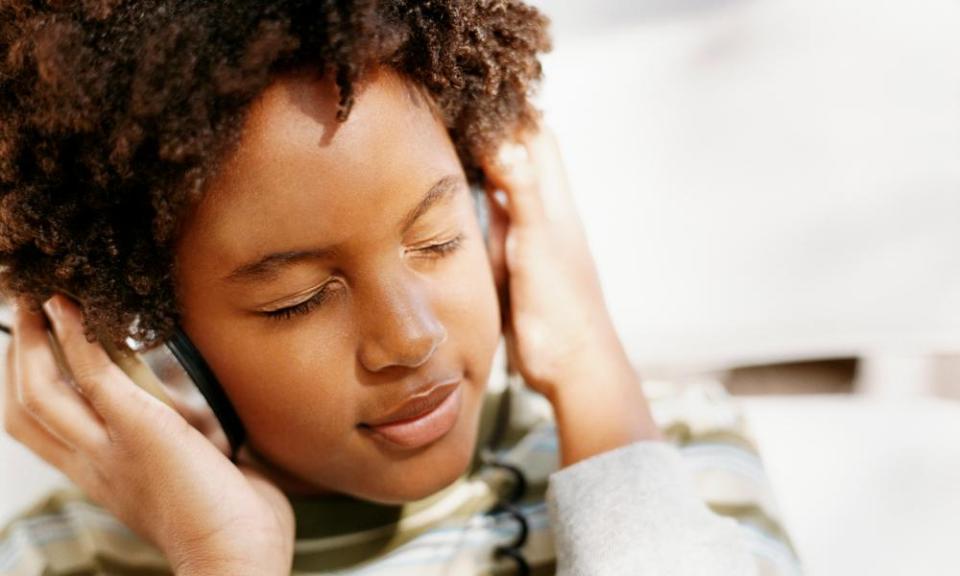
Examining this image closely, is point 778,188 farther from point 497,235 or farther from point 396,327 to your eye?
point 396,327

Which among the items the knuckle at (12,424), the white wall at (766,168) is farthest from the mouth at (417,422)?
the white wall at (766,168)

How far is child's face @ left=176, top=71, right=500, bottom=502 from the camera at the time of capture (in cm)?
70

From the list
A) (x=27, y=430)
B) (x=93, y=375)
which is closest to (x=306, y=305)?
(x=93, y=375)

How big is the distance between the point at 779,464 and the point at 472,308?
533 mm

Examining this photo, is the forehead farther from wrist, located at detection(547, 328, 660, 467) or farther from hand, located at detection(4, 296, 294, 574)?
wrist, located at detection(547, 328, 660, 467)

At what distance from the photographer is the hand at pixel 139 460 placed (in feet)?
2.61

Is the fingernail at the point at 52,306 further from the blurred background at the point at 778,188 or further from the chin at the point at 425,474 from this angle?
the blurred background at the point at 778,188

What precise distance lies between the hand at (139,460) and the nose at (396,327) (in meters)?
0.17

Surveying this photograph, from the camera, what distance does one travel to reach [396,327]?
2.39 feet

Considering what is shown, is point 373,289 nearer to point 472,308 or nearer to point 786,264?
point 472,308

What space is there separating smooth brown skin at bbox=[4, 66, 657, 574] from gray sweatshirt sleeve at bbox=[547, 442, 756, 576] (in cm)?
4

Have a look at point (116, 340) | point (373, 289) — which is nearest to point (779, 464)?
point (373, 289)

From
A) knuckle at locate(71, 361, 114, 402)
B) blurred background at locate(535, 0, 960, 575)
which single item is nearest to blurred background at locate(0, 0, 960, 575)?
blurred background at locate(535, 0, 960, 575)

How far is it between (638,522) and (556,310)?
0.22 m
